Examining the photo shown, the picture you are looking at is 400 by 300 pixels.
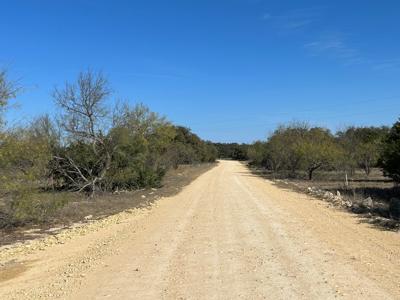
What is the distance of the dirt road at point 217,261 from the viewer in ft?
25.0

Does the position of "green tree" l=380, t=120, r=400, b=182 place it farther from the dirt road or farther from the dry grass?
the dirt road

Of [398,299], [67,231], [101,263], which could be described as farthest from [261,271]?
[67,231]

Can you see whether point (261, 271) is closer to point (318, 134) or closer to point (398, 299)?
point (398, 299)

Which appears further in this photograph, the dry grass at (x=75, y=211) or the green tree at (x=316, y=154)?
the green tree at (x=316, y=154)

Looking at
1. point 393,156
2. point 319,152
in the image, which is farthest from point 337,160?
point 393,156

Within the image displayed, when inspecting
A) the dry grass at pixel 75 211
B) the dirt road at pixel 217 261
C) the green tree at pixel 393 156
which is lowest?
the dirt road at pixel 217 261

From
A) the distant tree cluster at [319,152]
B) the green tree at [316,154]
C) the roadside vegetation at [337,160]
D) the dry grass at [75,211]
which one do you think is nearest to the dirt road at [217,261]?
the dry grass at [75,211]

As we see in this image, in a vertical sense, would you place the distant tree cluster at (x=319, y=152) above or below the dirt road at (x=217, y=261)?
above

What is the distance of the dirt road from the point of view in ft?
25.0

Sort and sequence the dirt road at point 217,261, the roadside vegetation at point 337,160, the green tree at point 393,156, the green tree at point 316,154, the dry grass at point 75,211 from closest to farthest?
the dirt road at point 217,261 < the dry grass at point 75,211 < the green tree at point 393,156 < the roadside vegetation at point 337,160 < the green tree at point 316,154

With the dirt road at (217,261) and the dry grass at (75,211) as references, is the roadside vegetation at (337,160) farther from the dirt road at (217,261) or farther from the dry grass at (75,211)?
the dirt road at (217,261)

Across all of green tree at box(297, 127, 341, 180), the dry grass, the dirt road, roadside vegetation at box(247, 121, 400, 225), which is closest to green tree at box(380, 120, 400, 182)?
roadside vegetation at box(247, 121, 400, 225)

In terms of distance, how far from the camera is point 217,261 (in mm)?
9719

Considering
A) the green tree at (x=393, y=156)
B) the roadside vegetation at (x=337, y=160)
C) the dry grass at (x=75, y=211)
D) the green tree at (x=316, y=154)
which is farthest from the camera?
the green tree at (x=316, y=154)
